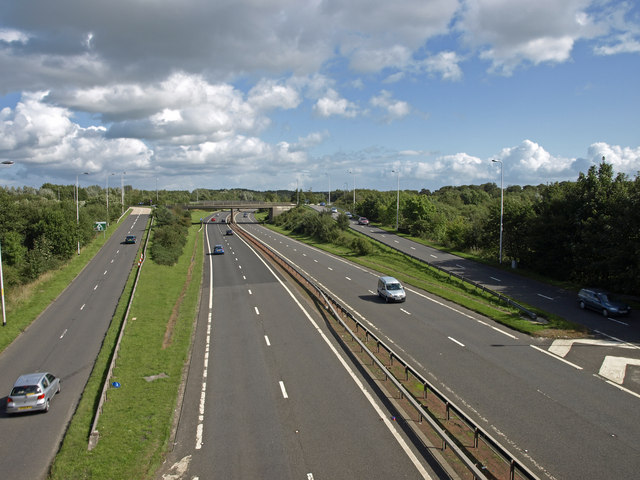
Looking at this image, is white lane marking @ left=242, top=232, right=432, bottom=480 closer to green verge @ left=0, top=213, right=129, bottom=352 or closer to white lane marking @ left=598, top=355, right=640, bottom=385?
white lane marking @ left=598, top=355, right=640, bottom=385

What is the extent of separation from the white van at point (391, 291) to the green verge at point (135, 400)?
13.4m

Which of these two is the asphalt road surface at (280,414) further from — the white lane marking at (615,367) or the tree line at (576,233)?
the tree line at (576,233)

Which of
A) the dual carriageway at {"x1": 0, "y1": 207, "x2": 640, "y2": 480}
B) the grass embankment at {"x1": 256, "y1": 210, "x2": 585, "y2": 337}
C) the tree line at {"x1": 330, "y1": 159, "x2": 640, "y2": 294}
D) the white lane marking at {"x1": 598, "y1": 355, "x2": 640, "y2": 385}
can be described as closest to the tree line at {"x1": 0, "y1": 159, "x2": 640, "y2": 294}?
the tree line at {"x1": 330, "y1": 159, "x2": 640, "y2": 294}

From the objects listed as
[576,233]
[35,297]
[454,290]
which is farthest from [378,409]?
[35,297]

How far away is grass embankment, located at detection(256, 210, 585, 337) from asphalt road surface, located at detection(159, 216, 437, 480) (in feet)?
36.2

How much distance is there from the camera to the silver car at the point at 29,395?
1586 centimetres

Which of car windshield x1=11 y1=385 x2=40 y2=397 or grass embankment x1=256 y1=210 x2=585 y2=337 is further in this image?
grass embankment x1=256 y1=210 x2=585 y2=337

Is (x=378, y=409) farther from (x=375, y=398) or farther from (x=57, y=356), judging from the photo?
(x=57, y=356)

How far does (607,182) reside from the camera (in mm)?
35250

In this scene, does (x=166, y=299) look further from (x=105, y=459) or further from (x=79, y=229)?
(x=79, y=229)

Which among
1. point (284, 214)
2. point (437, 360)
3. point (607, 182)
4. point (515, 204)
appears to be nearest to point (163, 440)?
point (437, 360)

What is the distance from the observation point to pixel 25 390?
1608cm

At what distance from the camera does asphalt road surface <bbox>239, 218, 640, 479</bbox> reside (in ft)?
36.9

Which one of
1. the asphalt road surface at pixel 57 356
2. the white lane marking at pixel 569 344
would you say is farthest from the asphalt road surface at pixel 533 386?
the asphalt road surface at pixel 57 356
